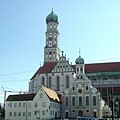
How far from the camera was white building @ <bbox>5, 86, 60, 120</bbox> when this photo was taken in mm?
80938

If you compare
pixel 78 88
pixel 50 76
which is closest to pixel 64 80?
pixel 50 76

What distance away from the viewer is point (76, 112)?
8656 cm

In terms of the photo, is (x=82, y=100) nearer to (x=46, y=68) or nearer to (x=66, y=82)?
(x=66, y=82)

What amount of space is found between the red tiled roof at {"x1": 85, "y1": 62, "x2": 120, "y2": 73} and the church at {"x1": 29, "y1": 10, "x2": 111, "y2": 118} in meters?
6.37

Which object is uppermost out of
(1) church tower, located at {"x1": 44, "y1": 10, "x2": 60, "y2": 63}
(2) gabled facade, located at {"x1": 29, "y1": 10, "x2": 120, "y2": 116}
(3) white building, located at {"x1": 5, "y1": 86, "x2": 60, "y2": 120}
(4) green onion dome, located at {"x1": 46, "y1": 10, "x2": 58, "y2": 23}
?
(4) green onion dome, located at {"x1": 46, "y1": 10, "x2": 58, "y2": 23}

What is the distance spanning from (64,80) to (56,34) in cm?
3079

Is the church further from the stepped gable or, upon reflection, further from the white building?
the white building

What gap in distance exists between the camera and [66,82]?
98500 mm

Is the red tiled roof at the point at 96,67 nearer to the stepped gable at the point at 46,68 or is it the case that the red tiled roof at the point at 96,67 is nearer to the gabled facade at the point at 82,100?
the stepped gable at the point at 46,68

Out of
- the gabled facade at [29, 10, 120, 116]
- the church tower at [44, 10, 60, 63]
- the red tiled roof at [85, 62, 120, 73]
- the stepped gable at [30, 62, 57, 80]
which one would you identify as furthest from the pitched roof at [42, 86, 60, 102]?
the church tower at [44, 10, 60, 63]

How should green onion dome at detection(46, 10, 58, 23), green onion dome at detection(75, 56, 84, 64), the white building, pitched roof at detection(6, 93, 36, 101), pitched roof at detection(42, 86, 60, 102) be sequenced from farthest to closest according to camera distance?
green onion dome at detection(46, 10, 58, 23), green onion dome at detection(75, 56, 84, 64), pitched roof at detection(6, 93, 36, 101), pitched roof at detection(42, 86, 60, 102), the white building

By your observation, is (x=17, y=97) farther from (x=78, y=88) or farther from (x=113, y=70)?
(x=113, y=70)

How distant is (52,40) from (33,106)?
146ft

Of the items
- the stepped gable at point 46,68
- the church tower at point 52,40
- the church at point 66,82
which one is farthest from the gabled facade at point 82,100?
the church tower at point 52,40
